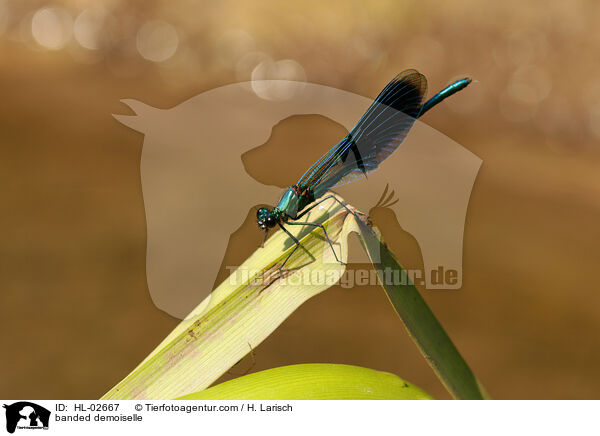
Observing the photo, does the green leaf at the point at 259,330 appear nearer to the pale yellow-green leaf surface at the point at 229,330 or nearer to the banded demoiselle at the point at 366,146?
the pale yellow-green leaf surface at the point at 229,330

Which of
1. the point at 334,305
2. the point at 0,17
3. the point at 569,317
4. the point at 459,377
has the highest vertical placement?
the point at 0,17

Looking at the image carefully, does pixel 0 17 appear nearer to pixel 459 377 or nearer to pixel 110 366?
pixel 110 366

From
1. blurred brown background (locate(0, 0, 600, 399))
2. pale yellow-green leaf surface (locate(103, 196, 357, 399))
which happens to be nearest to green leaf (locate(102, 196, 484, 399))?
pale yellow-green leaf surface (locate(103, 196, 357, 399))
